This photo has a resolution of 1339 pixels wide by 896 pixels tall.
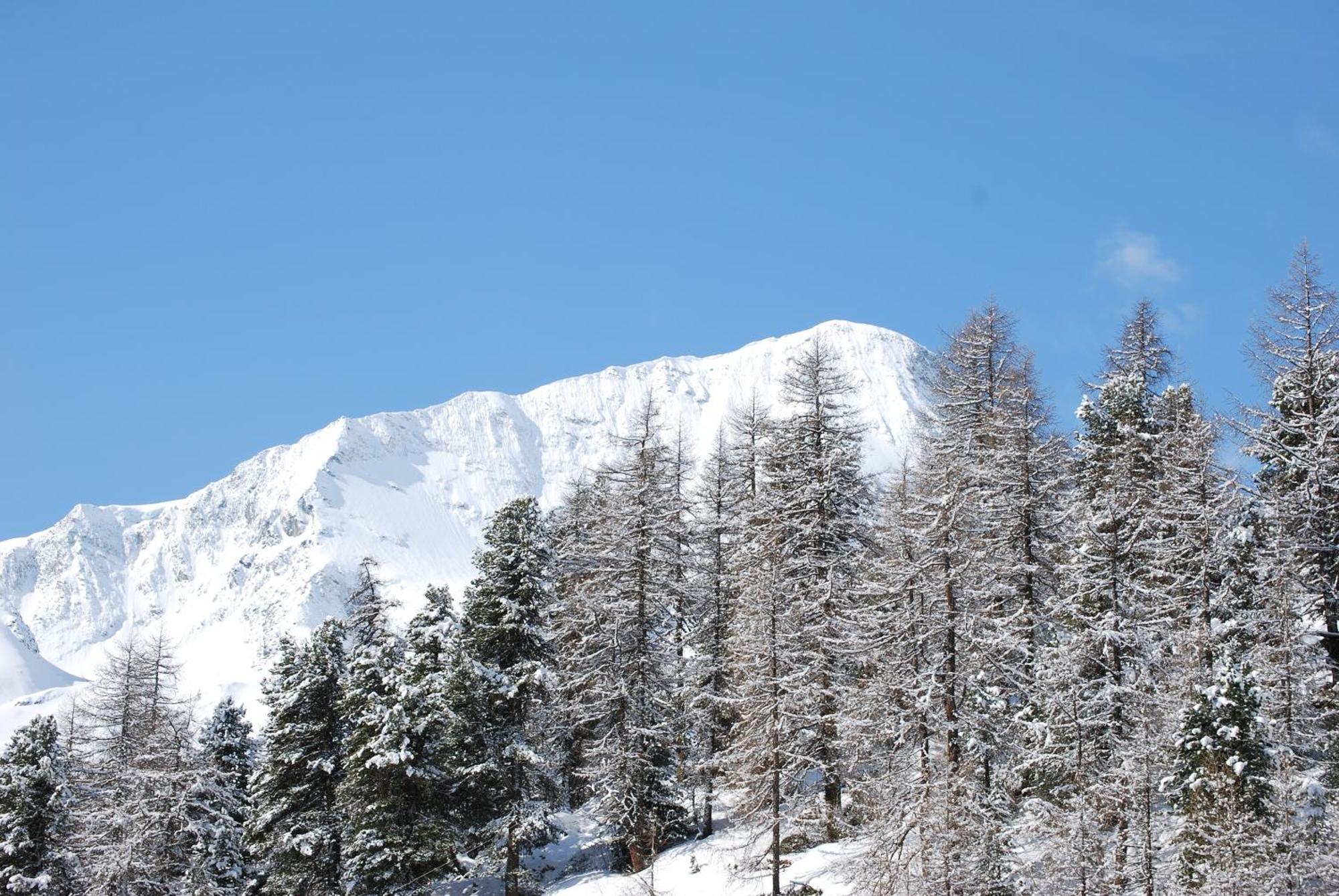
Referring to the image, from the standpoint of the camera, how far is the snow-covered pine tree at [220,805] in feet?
116

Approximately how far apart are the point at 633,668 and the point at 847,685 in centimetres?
727

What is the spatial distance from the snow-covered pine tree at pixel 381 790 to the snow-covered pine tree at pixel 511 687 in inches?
87.2

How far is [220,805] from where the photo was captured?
133ft

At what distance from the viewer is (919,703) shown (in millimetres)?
26109

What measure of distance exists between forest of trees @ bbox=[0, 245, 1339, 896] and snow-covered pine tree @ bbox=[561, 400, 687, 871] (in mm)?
125

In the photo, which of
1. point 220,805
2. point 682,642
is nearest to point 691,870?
point 682,642

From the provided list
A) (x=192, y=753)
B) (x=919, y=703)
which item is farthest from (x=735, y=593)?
(x=192, y=753)

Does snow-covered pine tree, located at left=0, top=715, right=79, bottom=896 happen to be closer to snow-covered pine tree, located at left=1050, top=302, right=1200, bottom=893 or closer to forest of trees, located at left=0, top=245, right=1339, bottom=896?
forest of trees, located at left=0, top=245, right=1339, bottom=896

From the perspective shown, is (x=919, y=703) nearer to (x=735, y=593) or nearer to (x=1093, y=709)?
(x=1093, y=709)

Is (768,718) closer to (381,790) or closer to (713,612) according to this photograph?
(713,612)

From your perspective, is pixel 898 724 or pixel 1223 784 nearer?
pixel 1223 784

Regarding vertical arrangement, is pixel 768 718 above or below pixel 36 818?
above

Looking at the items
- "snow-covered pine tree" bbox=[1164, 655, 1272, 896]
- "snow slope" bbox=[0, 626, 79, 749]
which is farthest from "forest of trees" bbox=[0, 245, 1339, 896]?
"snow slope" bbox=[0, 626, 79, 749]

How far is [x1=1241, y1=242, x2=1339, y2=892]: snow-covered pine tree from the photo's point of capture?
24188 millimetres
